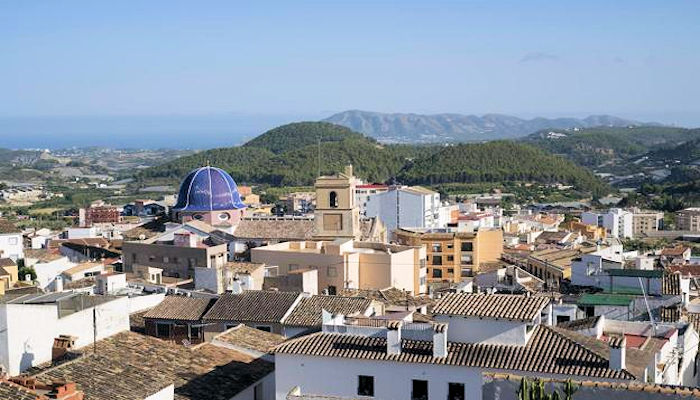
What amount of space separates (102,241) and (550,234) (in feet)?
88.4

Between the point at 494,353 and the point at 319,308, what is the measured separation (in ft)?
27.3

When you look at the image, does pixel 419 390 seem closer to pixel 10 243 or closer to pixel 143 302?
pixel 143 302

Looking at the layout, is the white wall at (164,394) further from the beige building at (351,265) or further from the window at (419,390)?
the beige building at (351,265)

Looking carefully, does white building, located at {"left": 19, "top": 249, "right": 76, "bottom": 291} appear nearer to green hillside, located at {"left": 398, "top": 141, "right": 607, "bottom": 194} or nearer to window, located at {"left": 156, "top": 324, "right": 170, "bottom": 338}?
window, located at {"left": 156, "top": 324, "right": 170, "bottom": 338}

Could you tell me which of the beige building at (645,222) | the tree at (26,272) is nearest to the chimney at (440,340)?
the tree at (26,272)

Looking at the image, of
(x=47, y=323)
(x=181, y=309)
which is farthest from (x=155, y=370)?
(x=181, y=309)

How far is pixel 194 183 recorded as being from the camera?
50719 mm

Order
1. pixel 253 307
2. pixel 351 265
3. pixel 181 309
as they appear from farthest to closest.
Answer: pixel 351 265, pixel 181 309, pixel 253 307

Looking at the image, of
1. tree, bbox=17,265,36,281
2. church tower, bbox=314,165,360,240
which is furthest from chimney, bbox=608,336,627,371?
tree, bbox=17,265,36,281

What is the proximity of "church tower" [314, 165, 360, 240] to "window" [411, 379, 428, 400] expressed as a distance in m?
26.0

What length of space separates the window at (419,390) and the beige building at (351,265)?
16.9 metres

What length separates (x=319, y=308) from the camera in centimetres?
2294

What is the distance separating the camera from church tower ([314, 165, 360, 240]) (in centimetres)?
4150

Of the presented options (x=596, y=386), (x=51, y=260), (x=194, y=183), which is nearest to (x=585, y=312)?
(x=596, y=386)
